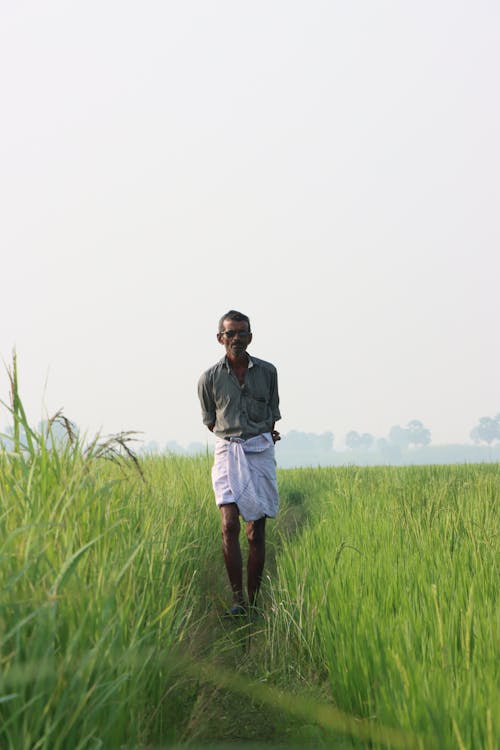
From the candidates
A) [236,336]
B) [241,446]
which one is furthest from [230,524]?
[236,336]

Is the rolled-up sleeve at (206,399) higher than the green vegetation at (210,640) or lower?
higher

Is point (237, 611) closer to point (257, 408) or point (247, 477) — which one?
point (247, 477)

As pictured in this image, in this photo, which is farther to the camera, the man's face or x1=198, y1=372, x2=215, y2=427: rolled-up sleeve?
x1=198, y1=372, x2=215, y2=427: rolled-up sleeve

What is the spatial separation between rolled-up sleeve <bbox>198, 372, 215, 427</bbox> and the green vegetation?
2.05ft

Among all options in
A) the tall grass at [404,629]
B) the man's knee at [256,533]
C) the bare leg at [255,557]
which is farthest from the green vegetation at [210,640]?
the man's knee at [256,533]

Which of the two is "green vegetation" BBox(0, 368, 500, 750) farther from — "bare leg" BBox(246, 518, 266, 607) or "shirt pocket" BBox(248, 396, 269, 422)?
"shirt pocket" BBox(248, 396, 269, 422)

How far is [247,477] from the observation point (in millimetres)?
4395

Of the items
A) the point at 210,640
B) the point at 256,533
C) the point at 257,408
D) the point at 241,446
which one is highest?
the point at 257,408

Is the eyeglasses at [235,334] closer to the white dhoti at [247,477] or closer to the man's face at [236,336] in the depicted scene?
the man's face at [236,336]

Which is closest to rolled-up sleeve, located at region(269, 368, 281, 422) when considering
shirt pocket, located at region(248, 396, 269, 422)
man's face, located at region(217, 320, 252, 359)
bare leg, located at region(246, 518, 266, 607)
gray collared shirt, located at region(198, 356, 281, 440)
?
gray collared shirt, located at region(198, 356, 281, 440)

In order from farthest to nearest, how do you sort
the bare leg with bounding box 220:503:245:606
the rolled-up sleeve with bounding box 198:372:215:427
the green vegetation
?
the rolled-up sleeve with bounding box 198:372:215:427 → the bare leg with bounding box 220:503:245:606 → the green vegetation

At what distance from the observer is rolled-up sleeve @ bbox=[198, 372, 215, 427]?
4.60 metres

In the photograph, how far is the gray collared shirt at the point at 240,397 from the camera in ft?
14.7

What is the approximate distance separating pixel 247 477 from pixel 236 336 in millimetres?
834
